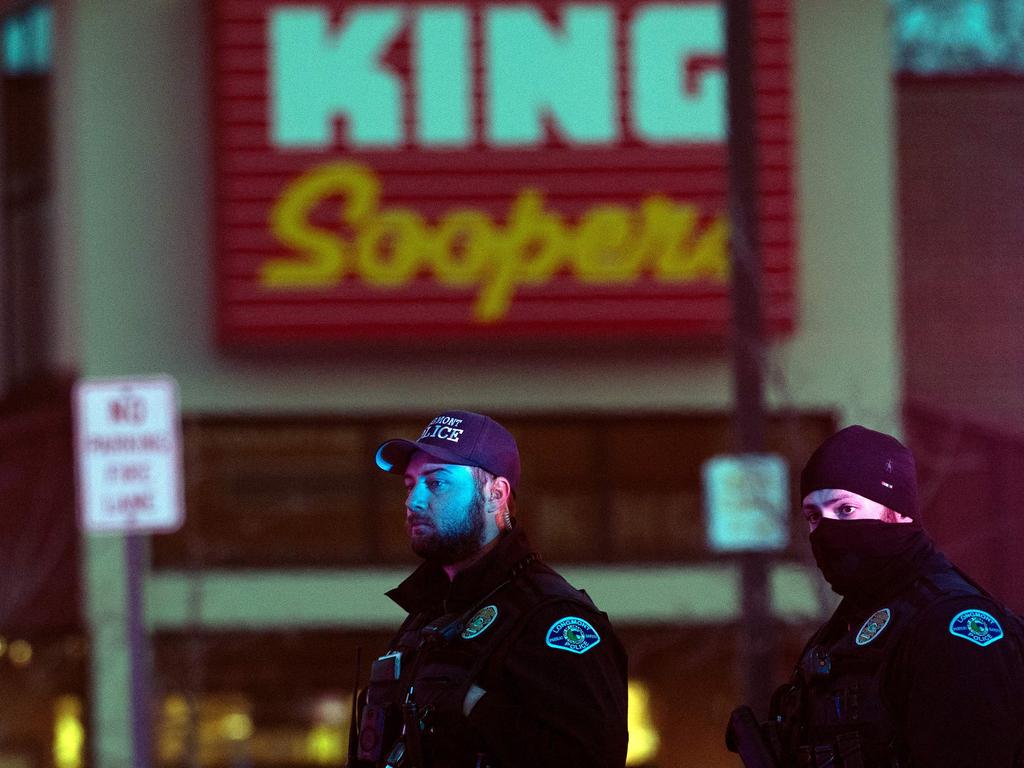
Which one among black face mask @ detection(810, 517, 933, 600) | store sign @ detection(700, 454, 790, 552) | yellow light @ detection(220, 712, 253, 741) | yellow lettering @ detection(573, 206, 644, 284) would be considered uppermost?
yellow lettering @ detection(573, 206, 644, 284)

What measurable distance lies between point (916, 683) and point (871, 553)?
383 millimetres

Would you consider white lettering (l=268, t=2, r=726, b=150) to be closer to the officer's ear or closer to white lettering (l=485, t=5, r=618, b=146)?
white lettering (l=485, t=5, r=618, b=146)

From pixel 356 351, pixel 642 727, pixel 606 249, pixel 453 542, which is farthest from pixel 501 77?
pixel 453 542

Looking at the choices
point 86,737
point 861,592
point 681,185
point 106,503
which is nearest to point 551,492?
point 681,185

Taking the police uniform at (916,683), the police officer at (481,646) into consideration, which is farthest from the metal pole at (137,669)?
the police uniform at (916,683)

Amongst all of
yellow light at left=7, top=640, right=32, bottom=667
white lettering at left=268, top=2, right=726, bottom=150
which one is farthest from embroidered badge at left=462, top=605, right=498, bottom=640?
yellow light at left=7, top=640, right=32, bottom=667

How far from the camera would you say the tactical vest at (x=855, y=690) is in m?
4.23

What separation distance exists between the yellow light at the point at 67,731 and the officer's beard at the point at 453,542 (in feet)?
38.4

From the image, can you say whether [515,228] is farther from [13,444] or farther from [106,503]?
[106,503]

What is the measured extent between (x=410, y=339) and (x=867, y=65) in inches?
165

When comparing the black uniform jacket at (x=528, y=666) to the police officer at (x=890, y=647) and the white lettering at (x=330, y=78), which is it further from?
the white lettering at (x=330, y=78)

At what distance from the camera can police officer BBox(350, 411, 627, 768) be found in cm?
414

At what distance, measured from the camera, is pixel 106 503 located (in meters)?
8.91

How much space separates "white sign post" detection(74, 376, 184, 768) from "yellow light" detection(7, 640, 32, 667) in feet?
21.7
